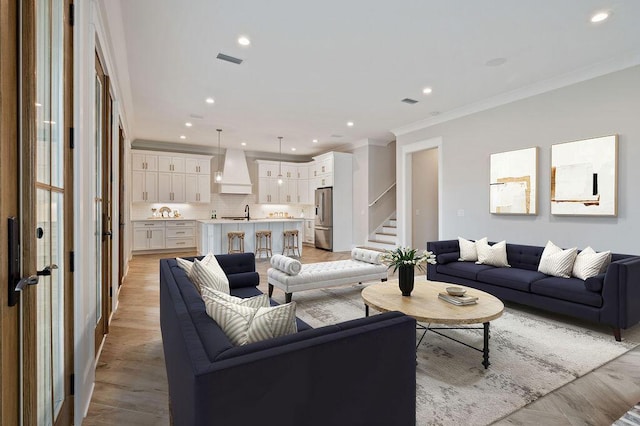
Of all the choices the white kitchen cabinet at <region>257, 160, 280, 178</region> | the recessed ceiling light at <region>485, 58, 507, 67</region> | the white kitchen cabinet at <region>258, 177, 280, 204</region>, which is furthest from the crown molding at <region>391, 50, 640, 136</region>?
the white kitchen cabinet at <region>258, 177, 280, 204</region>

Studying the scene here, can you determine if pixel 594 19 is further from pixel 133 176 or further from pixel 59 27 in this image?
pixel 133 176

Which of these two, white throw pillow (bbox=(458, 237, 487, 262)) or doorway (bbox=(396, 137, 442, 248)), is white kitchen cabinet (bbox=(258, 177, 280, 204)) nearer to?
doorway (bbox=(396, 137, 442, 248))

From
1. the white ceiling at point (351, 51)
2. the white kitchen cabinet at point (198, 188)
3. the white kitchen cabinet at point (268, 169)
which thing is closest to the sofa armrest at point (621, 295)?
the white ceiling at point (351, 51)

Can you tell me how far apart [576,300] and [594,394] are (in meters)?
1.35

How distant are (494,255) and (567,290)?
1.12 m

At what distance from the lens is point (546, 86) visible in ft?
15.2

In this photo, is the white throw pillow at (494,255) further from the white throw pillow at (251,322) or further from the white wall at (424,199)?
the white throw pillow at (251,322)

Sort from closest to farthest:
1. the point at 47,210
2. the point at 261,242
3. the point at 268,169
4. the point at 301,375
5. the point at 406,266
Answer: the point at 301,375 → the point at 47,210 → the point at 406,266 → the point at 261,242 → the point at 268,169

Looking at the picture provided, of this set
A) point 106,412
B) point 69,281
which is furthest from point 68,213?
point 106,412

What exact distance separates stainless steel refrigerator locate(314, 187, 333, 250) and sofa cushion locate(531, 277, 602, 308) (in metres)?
5.79

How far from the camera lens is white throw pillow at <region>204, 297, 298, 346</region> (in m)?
1.28

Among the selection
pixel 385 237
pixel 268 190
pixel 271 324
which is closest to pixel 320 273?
pixel 271 324

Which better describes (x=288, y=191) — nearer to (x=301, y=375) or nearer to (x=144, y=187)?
(x=144, y=187)

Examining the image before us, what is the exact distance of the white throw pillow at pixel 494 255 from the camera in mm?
4281
